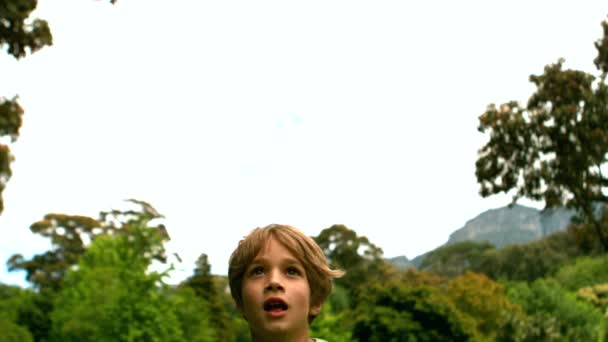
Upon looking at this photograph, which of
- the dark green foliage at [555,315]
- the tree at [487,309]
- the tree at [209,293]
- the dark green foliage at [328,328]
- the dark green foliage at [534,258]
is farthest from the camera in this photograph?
the dark green foliage at [534,258]

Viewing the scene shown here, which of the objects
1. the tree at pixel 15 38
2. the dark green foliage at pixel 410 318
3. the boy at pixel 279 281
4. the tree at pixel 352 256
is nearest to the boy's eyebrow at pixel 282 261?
the boy at pixel 279 281

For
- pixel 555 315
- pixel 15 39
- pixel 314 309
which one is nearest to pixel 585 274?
pixel 555 315

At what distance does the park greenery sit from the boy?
1824 cm

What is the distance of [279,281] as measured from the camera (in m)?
3.71

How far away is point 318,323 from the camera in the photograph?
31.9m

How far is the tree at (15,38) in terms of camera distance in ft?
67.1

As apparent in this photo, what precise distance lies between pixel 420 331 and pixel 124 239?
12905mm

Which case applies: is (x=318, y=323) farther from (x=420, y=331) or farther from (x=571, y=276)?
(x=571, y=276)

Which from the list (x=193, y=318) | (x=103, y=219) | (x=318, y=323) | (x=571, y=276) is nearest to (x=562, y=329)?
(x=571, y=276)

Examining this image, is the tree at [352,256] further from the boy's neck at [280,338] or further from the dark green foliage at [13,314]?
the boy's neck at [280,338]

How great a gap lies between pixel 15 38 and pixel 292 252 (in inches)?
754

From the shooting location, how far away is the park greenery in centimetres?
2825

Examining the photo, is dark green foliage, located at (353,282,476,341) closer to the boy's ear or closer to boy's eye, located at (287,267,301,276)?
the boy's ear

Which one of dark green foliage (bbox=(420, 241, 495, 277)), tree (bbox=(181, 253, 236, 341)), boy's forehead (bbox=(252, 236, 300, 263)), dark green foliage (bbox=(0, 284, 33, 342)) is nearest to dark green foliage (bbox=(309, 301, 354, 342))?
dark green foliage (bbox=(0, 284, 33, 342))
